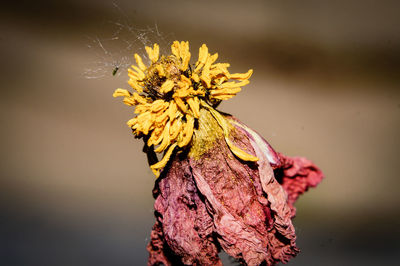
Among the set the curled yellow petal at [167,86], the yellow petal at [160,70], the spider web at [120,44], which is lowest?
the curled yellow petal at [167,86]

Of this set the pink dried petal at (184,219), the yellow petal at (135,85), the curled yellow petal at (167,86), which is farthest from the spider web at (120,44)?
the pink dried petal at (184,219)

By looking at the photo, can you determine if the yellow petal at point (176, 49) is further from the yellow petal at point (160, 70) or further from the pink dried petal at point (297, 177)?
the pink dried petal at point (297, 177)

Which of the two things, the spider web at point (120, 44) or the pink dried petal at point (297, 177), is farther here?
the pink dried petal at point (297, 177)

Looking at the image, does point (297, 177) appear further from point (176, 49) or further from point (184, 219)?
point (176, 49)

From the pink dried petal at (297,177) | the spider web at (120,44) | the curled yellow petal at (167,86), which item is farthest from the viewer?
the pink dried petal at (297,177)

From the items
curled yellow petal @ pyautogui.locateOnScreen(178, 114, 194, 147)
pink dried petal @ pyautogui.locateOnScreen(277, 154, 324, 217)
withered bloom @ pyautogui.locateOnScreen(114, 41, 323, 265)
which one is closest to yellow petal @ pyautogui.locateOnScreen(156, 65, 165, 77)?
withered bloom @ pyautogui.locateOnScreen(114, 41, 323, 265)

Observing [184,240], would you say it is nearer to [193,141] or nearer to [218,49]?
[193,141]

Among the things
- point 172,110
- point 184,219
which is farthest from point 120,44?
point 184,219

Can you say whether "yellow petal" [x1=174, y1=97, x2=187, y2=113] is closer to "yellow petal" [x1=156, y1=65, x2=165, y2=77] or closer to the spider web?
"yellow petal" [x1=156, y1=65, x2=165, y2=77]
